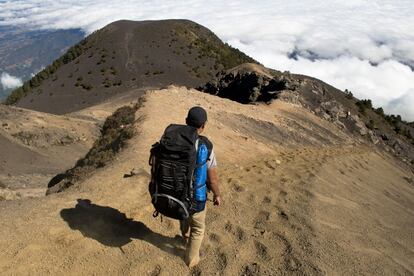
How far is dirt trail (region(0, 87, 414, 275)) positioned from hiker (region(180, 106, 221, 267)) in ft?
0.83

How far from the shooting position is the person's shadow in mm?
7664

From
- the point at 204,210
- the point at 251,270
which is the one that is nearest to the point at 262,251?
the point at 251,270

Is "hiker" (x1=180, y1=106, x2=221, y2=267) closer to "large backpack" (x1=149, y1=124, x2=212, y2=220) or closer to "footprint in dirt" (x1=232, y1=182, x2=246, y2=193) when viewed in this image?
"large backpack" (x1=149, y1=124, x2=212, y2=220)

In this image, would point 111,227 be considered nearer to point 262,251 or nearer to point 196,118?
point 262,251

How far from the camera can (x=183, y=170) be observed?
248 inches

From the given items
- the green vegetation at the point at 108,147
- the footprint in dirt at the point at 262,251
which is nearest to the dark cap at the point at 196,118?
the footprint in dirt at the point at 262,251

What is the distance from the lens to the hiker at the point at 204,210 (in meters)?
6.53

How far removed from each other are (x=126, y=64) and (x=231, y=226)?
6448 cm

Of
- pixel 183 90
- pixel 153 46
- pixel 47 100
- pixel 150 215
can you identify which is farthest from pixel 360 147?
pixel 153 46

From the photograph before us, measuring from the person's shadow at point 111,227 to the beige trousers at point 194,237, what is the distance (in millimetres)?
317

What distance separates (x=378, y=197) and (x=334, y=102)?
16.9m

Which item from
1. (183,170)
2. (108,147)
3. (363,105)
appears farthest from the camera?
(363,105)

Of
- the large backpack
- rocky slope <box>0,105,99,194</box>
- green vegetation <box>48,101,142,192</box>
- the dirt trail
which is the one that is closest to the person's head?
the large backpack

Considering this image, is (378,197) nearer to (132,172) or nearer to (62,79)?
(132,172)
